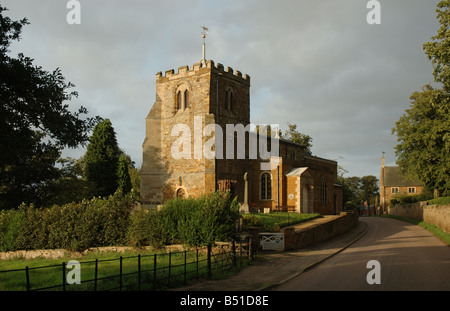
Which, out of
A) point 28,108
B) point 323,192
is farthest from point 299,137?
point 28,108

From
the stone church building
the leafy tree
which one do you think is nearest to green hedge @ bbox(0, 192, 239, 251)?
the stone church building

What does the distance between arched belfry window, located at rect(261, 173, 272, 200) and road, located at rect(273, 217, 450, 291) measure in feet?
52.5

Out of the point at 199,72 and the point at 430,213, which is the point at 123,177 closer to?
the point at 199,72

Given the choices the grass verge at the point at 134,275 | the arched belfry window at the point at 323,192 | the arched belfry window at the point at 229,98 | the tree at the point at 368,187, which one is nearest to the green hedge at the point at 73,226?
the grass verge at the point at 134,275

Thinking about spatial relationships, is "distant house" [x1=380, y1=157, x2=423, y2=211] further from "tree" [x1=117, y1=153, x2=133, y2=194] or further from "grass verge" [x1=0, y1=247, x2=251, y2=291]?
"grass verge" [x1=0, y1=247, x2=251, y2=291]

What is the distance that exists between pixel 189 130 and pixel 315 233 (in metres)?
14.9

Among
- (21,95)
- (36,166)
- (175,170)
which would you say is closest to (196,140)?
(175,170)

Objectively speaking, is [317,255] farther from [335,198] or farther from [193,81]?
[335,198]

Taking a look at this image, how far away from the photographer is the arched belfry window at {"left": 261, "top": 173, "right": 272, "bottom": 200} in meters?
38.0

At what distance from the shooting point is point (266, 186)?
125 feet

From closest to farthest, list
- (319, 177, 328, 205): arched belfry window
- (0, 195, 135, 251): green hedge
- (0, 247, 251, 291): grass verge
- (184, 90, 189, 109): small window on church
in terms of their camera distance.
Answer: (0, 247, 251, 291): grass verge, (0, 195, 135, 251): green hedge, (184, 90, 189, 109): small window on church, (319, 177, 328, 205): arched belfry window

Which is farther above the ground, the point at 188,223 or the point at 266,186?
the point at 266,186

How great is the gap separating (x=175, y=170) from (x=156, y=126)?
472 cm

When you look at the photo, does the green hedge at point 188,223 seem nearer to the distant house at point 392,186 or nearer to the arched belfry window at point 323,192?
the arched belfry window at point 323,192
